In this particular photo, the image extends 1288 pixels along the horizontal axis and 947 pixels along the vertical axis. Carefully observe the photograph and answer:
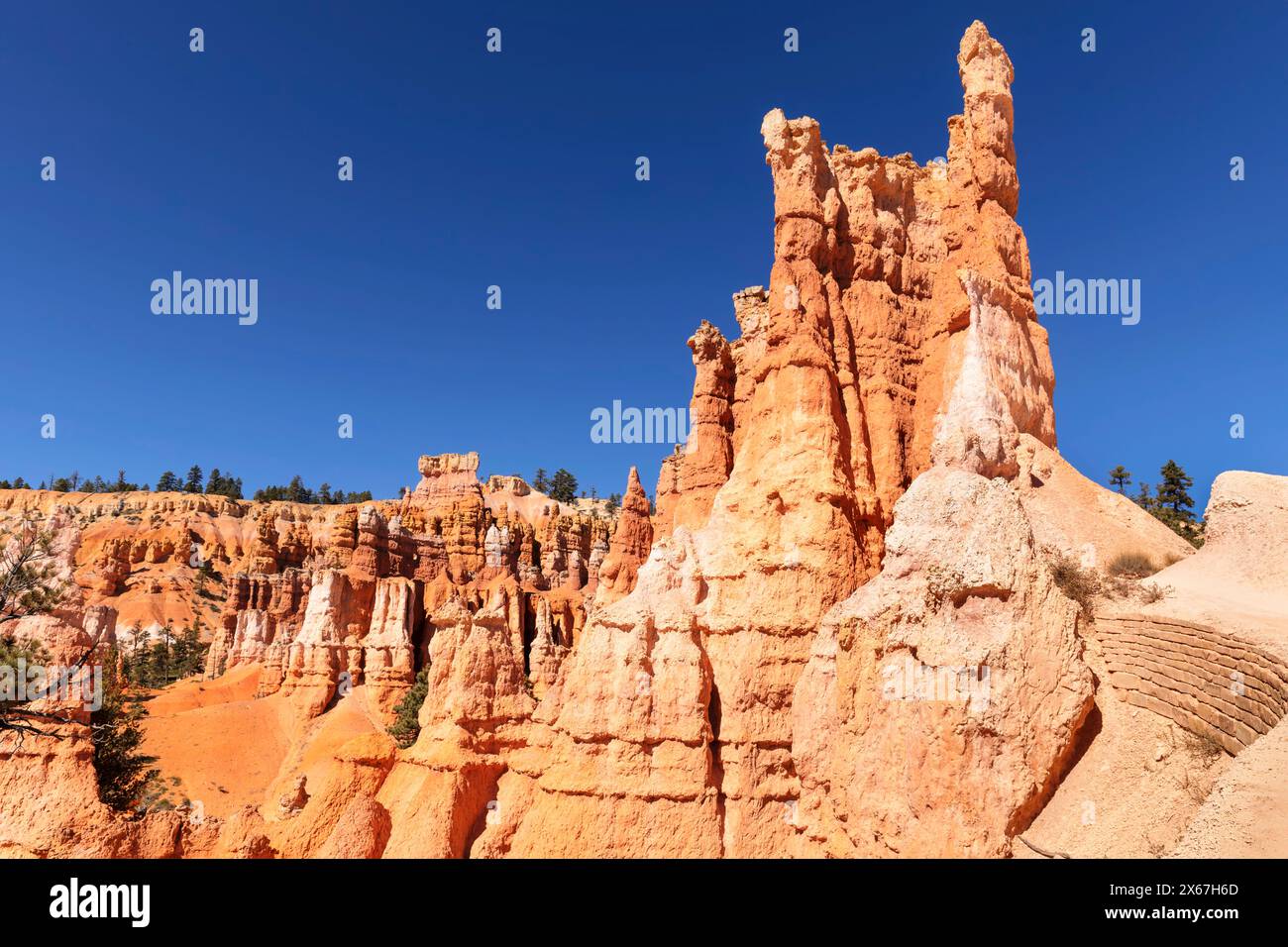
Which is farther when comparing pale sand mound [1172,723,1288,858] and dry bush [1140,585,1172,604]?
dry bush [1140,585,1172,604]

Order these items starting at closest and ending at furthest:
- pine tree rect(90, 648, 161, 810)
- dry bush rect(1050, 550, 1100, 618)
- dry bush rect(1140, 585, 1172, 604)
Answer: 1. dry bush rect(1140, 585, 1172, 604)
2. dry bush rect(1050, 550, 1100, 618)
3. pine tree rect(90, 648, 161, 810)

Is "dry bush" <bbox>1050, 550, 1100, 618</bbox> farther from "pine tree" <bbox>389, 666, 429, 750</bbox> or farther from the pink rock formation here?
"pine tree" <bbox>389, 666, 429, 750</bbox>

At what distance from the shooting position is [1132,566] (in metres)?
15.8

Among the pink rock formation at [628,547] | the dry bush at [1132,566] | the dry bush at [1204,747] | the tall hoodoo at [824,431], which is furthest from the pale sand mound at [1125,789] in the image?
the pink rock formation at [628,547]

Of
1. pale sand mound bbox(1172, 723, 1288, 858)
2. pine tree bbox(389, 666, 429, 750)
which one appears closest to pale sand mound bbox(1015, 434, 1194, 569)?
pale sand mound bbox(1172, 723, 1288, 858)

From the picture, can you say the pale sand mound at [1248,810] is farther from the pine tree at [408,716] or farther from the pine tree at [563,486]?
the pine tree at [563,486]

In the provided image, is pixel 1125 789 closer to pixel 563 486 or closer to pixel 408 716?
pixel 408 716

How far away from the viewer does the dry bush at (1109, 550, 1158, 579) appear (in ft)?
51.0

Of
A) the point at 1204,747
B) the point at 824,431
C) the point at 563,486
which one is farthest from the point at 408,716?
the point at 563,486

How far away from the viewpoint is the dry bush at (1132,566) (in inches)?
612

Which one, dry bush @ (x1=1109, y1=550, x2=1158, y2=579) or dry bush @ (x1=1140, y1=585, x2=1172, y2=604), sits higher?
dry bush @ (x1=1109, y1=550, x2=1158, y2=579)
